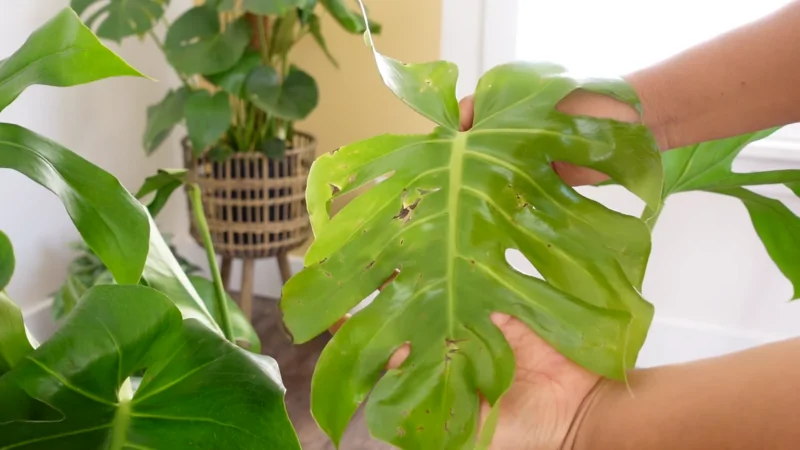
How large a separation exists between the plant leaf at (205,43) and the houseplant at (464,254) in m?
0.85

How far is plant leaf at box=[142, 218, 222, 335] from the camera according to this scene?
0.54 meters

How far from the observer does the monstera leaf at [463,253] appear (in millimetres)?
447

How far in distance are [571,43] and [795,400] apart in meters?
1.22

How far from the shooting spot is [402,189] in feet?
1.69

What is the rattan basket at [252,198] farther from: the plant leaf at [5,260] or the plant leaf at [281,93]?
the plant leaf at [5,260]

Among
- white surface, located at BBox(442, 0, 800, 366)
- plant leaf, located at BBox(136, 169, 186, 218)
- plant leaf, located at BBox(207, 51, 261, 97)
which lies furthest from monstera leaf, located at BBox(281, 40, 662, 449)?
white surface, located at BBox(442, 0, 800, 366)

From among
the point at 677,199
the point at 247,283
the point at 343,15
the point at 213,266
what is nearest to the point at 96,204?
the point at 213,266

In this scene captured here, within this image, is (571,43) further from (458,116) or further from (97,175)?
(97,175)

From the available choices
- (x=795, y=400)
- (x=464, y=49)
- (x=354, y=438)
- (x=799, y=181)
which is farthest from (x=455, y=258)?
(x=464, y=49)

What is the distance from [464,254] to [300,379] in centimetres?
105

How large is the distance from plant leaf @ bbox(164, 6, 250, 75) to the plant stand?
0.67 feet

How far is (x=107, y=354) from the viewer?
1.32 feet

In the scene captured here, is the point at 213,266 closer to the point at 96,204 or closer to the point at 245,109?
the point at 96,204

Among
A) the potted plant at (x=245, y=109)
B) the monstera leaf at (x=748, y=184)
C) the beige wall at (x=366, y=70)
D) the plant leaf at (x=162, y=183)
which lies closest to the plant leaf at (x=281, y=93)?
the potted plant at (x=245, y=109)
